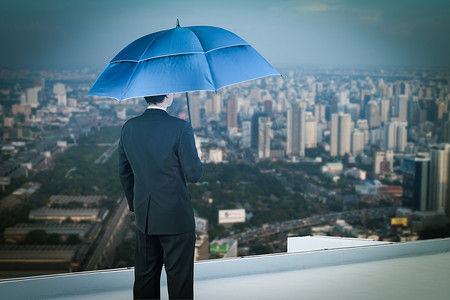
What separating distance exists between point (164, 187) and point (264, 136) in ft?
30.6

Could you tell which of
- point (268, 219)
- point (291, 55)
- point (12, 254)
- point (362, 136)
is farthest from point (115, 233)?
point (362, 136)

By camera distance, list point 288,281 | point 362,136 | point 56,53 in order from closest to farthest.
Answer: point 288,281
point 56,53
point 362,136

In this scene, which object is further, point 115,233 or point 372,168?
point 372,168

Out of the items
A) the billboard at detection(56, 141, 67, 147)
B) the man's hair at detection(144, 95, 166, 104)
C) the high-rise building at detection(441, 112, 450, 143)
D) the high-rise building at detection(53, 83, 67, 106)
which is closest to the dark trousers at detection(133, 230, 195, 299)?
the man's hair at detection(144, 95, 166, 104)

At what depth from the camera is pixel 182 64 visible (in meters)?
1.50

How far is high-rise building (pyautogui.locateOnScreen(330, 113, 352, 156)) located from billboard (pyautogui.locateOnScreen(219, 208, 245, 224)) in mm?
3059

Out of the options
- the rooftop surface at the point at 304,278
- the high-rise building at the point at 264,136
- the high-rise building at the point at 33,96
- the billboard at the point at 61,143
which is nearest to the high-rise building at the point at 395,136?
the high-rise building at the point at 264,136

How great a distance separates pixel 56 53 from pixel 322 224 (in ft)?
18.7

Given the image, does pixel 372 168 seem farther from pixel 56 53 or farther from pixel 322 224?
pixel 56 53

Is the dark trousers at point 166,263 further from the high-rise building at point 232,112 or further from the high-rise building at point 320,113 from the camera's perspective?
the high-rise building at point 320,113

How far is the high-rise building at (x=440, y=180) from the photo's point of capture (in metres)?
9.67

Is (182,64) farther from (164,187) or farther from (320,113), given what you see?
(320,113)

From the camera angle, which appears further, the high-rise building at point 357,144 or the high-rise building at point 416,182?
the high-rise building at point 357,144

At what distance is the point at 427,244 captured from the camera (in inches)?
105
